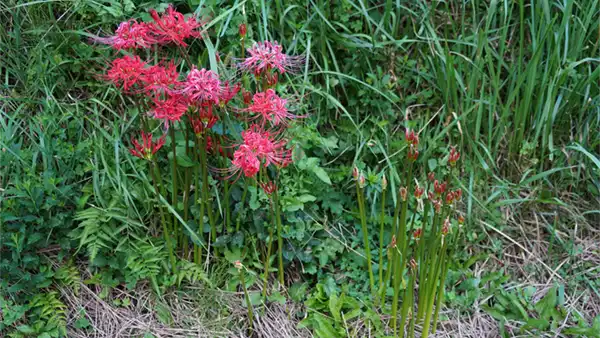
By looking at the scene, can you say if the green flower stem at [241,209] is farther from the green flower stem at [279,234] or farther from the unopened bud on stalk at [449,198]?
the unopened bud on stalk at [449,198]

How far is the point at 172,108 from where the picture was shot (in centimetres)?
218

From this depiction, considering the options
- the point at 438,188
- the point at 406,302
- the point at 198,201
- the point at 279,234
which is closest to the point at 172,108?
the point at 198,201

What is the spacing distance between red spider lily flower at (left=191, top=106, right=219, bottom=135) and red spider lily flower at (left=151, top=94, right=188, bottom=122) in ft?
0.18

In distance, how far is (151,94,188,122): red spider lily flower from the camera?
2176 millimetres

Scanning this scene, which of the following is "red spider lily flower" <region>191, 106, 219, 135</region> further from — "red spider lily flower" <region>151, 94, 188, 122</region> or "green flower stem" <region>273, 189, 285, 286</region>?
"green flower stem" <region>273, 189, 285, 286</region>

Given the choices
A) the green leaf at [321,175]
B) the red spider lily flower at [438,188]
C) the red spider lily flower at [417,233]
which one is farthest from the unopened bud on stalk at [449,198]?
the green leaf at [321,175]

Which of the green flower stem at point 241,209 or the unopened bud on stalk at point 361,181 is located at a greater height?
the unopened bud on stalk at point 361,181

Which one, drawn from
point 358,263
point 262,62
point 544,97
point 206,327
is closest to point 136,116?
point 262,62

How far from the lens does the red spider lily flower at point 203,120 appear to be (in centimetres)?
218

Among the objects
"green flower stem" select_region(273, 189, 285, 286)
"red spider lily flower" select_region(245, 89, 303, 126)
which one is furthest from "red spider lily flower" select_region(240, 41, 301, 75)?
"green flower stem" select_region(273, 189, 285, 286)

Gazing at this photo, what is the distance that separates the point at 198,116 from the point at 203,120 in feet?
0.17

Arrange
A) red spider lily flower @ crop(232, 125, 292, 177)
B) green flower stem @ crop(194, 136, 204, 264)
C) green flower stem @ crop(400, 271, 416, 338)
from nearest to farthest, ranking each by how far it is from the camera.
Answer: red spider lily flower @ crop(232, 125, 292, 177)
green flower stem @ crop(400, 271, 416, 338)
green flower stem @ crop(194, 136, 204, 264)

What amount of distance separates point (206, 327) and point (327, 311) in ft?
1.58

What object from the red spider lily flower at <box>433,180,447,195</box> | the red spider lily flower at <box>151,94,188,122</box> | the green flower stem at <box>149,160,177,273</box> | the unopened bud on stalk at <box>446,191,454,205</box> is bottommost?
the green flower stem at <box>149,160,177,273</box>
